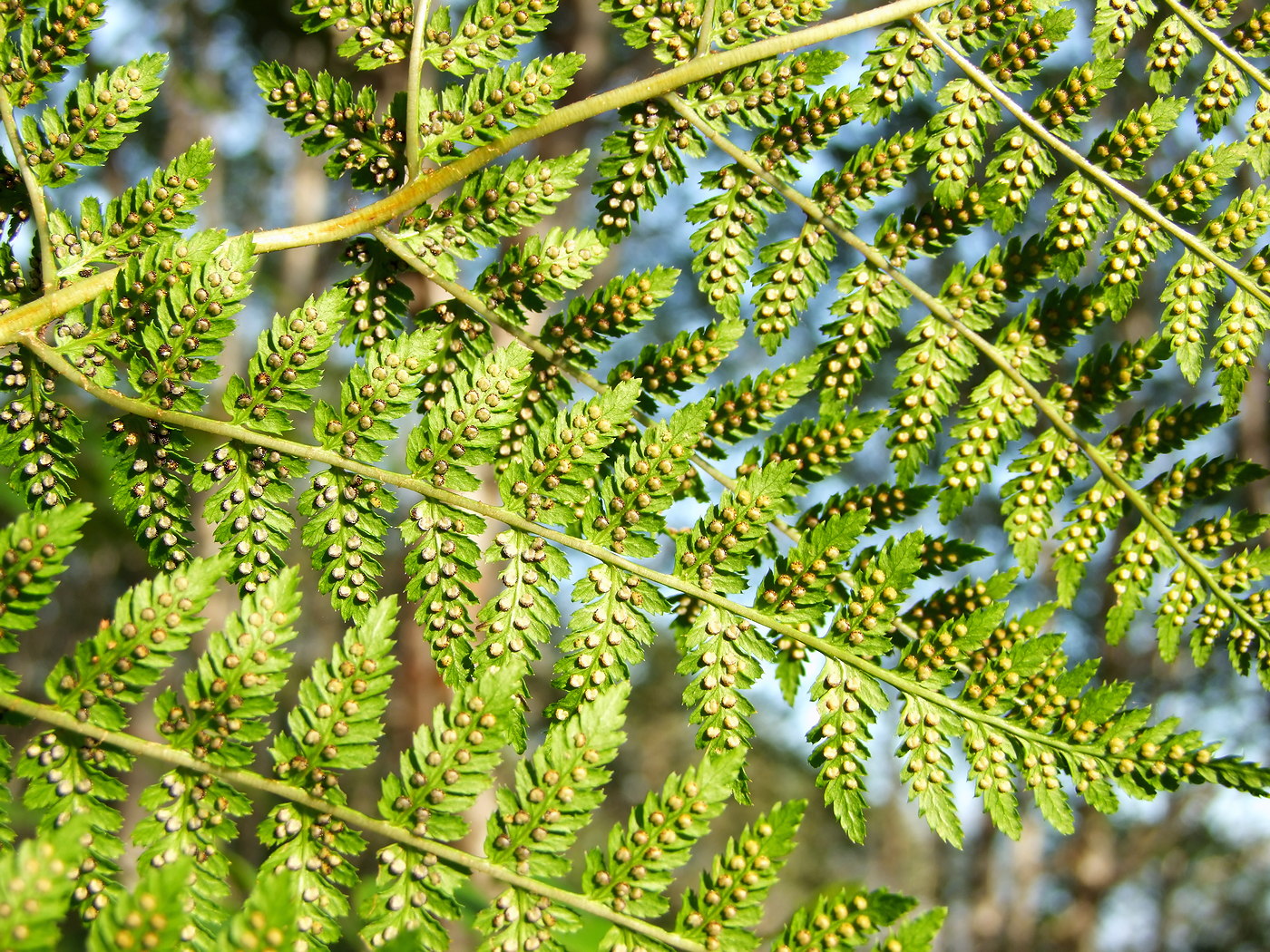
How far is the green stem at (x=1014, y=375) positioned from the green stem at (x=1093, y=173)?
0.46 m

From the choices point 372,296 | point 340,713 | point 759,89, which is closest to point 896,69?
point 759,89

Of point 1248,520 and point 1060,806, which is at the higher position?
point 1248,520

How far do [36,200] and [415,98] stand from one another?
35.7 inches

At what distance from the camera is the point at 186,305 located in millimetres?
2018

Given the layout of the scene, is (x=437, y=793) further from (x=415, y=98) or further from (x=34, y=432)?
(x=415, y=98)

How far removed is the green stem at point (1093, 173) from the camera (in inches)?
86.7

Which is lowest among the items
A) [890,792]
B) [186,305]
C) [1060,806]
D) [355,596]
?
[890,792]

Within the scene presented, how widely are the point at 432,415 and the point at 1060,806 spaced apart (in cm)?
171

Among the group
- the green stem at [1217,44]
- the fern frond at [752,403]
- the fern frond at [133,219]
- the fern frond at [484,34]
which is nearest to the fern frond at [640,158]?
the fern frond at [484,34]

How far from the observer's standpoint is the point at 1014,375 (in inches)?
95.4

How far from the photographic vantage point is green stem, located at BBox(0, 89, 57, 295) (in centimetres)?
205

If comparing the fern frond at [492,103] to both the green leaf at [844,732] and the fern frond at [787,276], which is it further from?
the green leaf at [844,732]

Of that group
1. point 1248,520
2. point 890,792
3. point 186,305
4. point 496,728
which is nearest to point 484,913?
point 496,728

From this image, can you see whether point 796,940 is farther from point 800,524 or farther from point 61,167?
point 61,167
